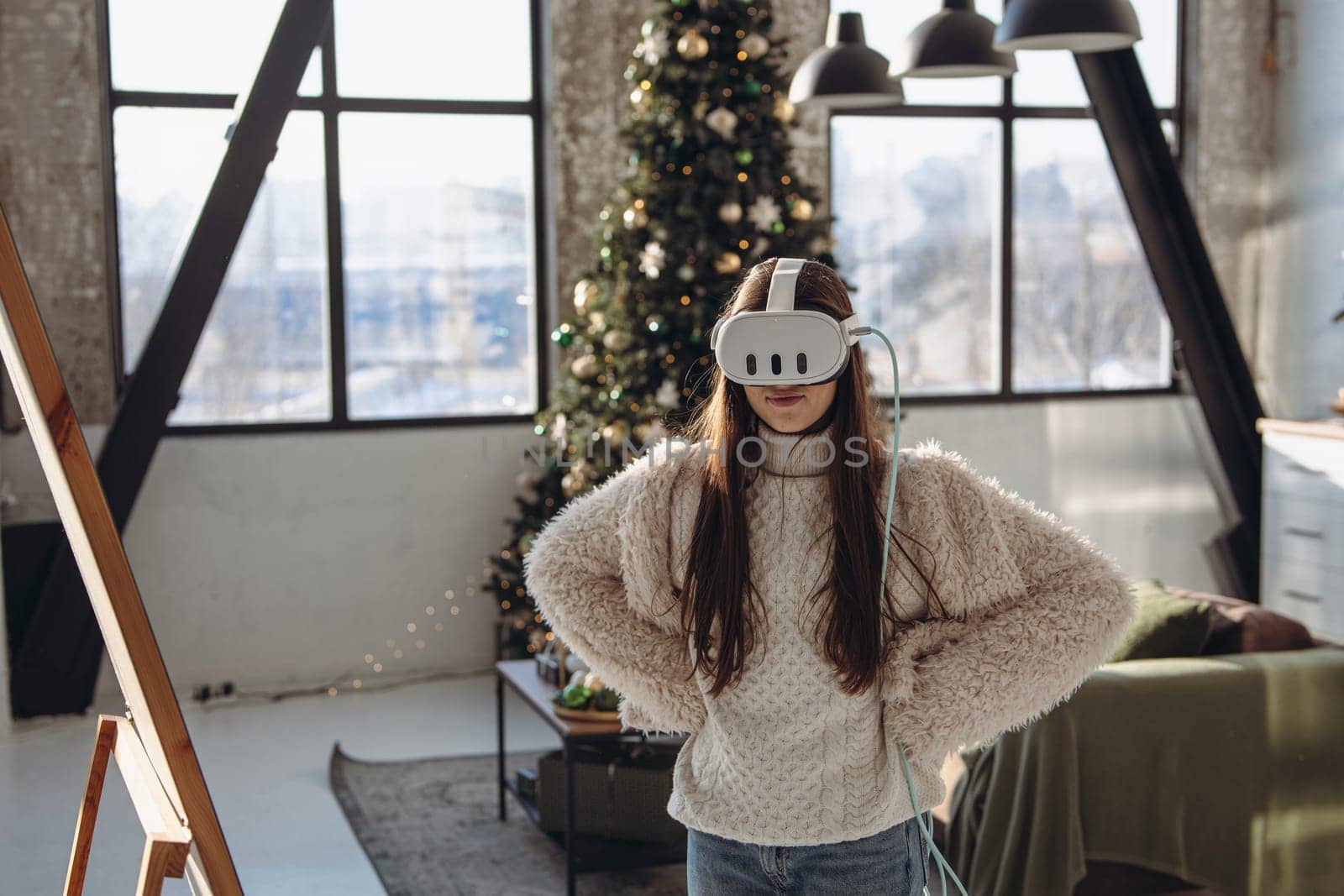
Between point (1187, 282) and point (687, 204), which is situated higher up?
point (687, 204)

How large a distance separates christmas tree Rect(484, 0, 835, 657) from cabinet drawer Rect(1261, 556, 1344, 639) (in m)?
2.28

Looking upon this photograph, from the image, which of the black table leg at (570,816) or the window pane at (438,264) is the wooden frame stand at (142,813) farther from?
the window pane at (438,264)

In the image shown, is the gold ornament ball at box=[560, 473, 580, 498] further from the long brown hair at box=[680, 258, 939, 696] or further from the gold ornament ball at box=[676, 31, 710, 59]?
the long brown hair at box=[680, 258, 939, 696]

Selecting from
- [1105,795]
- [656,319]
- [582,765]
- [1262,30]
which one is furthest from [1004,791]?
[1262,30]

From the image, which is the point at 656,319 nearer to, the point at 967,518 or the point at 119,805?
the point at 119,805

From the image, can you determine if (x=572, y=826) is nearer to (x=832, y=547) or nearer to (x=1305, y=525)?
(x=832, y=547)

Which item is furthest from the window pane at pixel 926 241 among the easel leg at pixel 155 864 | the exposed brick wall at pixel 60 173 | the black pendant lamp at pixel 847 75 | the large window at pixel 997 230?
the easel leg at pixel 155 864

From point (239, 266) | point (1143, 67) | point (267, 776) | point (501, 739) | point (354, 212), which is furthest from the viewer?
point (1143, 67)

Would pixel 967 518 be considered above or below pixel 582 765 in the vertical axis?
above

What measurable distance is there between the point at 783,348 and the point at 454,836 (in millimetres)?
2686

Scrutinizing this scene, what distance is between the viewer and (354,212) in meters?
5.49

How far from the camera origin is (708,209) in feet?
14.8

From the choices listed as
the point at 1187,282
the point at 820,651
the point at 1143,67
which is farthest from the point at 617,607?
the point at 1143,67

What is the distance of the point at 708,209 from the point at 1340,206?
3003 mm
